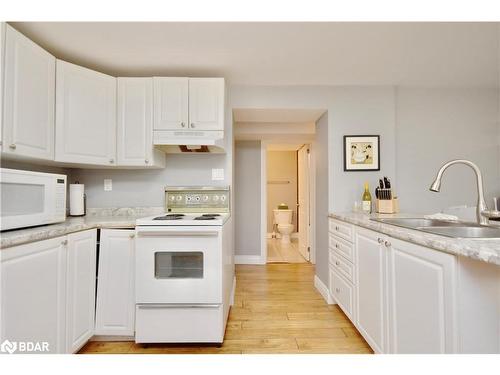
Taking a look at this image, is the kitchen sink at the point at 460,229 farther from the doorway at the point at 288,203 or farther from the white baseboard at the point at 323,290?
the doorway at the point at 288,203

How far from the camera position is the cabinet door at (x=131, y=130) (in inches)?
85.0

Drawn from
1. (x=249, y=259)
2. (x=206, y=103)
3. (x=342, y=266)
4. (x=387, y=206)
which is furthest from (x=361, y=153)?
(x=249, y=259)

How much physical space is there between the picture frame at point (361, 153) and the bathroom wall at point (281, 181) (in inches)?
150

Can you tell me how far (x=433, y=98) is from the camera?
269cm

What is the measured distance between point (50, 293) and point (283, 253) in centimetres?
358

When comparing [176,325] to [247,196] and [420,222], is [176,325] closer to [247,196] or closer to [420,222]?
[420,222]

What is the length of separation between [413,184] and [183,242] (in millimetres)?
2414

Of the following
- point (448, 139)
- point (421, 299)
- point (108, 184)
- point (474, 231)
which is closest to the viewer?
point (421, 299)

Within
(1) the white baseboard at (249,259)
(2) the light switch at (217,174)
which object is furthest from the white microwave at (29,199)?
(1) the white baseboard at (249,259)

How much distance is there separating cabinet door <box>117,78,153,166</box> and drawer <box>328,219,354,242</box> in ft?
5.66

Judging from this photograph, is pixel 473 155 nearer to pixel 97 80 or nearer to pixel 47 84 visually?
pixel 97 80

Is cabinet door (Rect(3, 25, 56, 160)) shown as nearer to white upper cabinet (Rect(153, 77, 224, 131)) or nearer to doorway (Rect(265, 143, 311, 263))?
white upper cabinet (Rect(153, 77, 224, 131))

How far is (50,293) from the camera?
1364 mm

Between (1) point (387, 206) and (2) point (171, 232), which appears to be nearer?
(2) point (171, 232)
